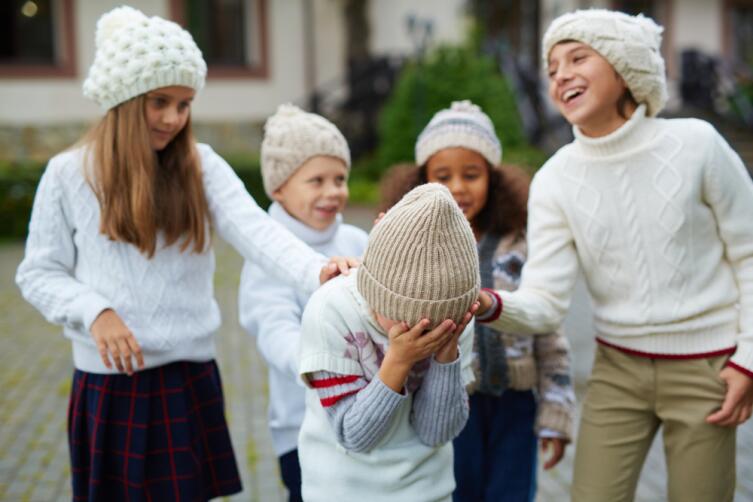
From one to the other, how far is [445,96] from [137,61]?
12.1 metres

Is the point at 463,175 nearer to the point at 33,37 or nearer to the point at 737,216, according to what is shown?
the point at 737,216

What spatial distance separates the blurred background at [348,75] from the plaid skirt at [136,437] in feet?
23.3

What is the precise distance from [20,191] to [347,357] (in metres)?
11.9

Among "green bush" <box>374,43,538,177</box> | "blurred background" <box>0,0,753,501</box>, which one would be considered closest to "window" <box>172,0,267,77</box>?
"blurred background" <box>0,0,753,501</box>

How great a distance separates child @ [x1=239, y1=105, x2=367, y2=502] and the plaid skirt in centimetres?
29

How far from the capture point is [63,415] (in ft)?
17.2

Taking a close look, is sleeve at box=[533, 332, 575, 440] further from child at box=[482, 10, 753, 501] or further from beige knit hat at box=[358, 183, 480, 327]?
beige knit hat at box=[358, 183, 480, 327]

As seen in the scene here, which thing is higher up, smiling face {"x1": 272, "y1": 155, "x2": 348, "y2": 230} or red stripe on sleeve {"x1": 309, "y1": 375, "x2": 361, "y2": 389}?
smiling face {"x1": 272, "y1": 155, "x2": 348, "y2": 230}

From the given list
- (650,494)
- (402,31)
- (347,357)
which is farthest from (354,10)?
(347,357)

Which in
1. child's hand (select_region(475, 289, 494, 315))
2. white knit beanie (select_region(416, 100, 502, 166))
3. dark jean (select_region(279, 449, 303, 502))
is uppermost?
white knit beanie (select_region(416, 100, 502, 166))

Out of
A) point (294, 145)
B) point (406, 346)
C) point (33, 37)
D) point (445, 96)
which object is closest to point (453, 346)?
point (406, 346)

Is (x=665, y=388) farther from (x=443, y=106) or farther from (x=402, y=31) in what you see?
(x=402, y=31)

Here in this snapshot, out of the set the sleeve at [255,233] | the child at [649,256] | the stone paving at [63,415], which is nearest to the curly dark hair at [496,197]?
the child at [649,256]

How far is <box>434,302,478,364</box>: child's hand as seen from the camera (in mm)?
1792
